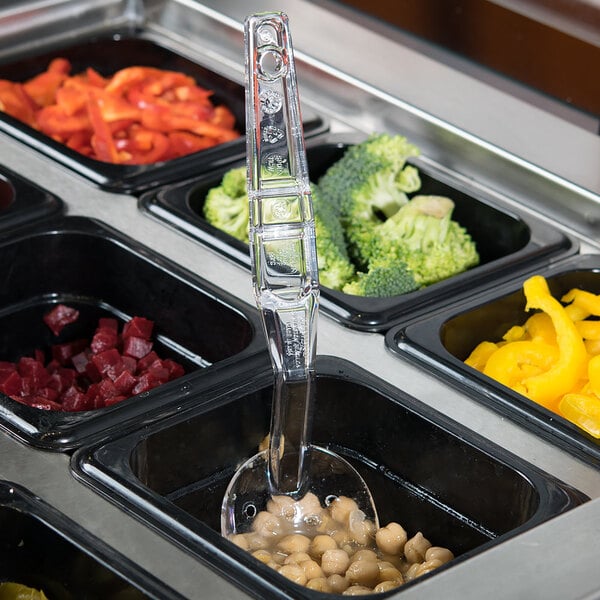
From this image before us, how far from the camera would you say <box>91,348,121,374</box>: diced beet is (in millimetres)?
2131

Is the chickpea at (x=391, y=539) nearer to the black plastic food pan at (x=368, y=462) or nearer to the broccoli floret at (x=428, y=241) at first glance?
the black plastic food pan at (x=368, y=462)

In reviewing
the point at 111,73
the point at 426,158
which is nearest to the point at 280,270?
the point at 426,158

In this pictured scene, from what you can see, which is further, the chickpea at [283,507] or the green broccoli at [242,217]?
the green broccoli at [242,217]

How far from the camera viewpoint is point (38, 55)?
292cm

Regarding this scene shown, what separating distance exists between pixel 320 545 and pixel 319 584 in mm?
89

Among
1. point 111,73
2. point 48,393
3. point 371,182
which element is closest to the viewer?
point 48,393

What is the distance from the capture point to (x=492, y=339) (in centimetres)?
213

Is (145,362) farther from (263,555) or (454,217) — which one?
(454,217)

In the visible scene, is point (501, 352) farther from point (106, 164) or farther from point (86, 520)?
point (106, 164)

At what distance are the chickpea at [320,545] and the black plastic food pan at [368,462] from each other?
0.66 feet

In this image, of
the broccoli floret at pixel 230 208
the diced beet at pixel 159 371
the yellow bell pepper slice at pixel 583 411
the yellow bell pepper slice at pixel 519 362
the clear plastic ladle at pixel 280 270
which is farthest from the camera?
the broccoli floret at pixel 230 208

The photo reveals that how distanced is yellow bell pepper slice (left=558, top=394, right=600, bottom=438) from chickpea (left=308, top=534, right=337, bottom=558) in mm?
434

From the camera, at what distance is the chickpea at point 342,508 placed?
179cm

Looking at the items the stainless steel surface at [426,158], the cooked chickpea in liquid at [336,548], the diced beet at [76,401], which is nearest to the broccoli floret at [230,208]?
the stainless steel surface at [426,158]
